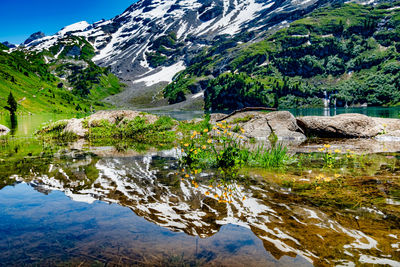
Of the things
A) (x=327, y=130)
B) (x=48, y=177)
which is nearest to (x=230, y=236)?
(x=48, y=177)

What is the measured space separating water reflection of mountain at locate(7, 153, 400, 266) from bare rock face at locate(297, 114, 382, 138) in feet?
52.6

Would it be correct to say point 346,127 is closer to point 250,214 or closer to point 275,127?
point 275,127

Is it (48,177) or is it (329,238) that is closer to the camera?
(329,238)

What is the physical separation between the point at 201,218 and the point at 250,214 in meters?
0.97

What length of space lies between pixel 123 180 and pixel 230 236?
4566mm

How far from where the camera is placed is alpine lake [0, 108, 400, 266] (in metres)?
3.71

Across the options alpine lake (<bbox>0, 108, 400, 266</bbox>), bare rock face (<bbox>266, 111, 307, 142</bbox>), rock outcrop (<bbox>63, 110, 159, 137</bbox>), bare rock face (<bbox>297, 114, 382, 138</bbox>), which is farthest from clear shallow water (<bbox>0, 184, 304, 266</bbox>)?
rock outcrop (<bbox>63, 110, 159, 137</bbox>)

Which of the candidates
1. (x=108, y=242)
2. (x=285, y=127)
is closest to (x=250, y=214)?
(x=108, y=242)

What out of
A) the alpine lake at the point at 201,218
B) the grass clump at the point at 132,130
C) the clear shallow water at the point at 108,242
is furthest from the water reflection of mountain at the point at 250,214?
A: the grass clump at the point at 132,130

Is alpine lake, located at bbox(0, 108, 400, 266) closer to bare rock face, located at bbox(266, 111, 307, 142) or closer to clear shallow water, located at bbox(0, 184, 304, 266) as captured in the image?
clear shallow water, located at bbox(0, 184, 304, 266)

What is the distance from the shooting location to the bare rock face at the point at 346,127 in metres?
20.0

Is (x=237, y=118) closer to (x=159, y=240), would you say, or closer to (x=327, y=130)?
(x=327, y=130)

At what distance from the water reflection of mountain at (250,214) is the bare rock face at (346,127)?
1604 centimetres

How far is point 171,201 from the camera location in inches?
237
